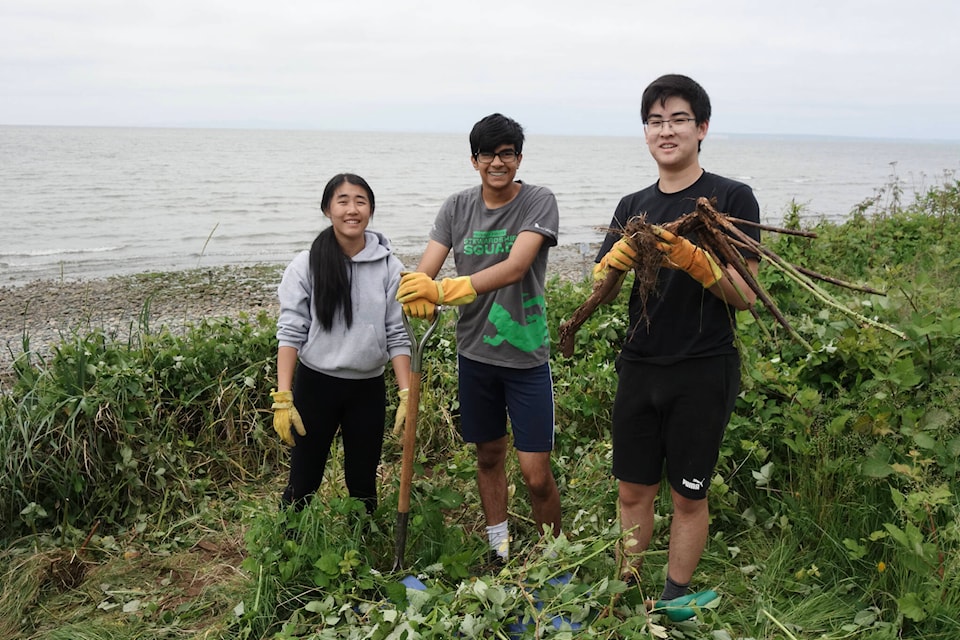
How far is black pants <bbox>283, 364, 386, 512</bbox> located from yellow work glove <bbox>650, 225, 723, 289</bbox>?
1.45 metres

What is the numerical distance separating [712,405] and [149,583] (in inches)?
104

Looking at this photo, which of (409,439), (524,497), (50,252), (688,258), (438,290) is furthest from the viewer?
(50,252)

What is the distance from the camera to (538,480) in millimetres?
2957

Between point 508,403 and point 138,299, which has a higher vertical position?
point 508,403

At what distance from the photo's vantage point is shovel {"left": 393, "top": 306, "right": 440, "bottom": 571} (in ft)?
9.12

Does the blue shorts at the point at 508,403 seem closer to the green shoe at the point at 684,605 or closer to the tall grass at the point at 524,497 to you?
the tall grass at the point at 524,497

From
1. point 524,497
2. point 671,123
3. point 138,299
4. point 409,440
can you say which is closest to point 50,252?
point 138,299

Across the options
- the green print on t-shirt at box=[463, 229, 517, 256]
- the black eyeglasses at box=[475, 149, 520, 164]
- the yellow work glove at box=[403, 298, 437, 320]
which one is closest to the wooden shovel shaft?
the yellow work glove at box=[403, 298, 437, 320]

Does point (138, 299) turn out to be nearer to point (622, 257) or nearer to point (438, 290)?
point (438, 290)

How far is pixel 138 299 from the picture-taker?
11.0 metres

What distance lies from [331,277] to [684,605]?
5.99 feet

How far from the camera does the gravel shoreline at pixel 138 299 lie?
908 cm

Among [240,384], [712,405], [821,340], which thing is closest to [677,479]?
[712,405]

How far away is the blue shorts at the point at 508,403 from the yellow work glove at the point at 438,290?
1.30 feet
